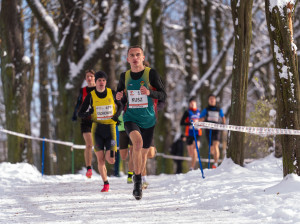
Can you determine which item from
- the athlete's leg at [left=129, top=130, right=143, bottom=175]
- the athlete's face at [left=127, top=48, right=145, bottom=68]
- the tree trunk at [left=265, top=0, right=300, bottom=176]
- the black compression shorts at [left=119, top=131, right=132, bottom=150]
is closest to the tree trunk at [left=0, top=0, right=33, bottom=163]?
the black compression shorts at [left=119, top=131, right=132, bottom=150]

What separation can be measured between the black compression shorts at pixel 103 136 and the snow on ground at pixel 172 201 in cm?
76

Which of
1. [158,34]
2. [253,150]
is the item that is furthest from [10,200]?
[158,34]

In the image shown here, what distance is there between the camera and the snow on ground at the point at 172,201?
18.8 ft

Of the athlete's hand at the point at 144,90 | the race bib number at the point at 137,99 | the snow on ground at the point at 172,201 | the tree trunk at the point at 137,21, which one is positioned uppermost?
the tree trunk at the point at 137,21

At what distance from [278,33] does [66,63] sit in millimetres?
8329

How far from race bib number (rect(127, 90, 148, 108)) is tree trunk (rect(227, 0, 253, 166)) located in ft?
10.9

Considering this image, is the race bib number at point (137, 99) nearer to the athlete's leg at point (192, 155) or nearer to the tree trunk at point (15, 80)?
the athlete's leg at point (192, 155)

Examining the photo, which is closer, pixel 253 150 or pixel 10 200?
pixel 10 200

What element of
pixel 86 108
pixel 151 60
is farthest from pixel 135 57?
pixel 151 60

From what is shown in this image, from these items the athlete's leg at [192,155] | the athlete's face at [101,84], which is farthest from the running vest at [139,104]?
the athlete's leg at [192,155]

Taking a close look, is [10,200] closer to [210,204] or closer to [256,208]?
[210,204]

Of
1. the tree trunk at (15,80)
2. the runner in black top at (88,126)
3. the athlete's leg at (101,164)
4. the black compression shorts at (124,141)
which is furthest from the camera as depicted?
the tree trunk at (15,80)

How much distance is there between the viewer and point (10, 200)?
7535 mm

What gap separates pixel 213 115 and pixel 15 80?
5.56 meters
